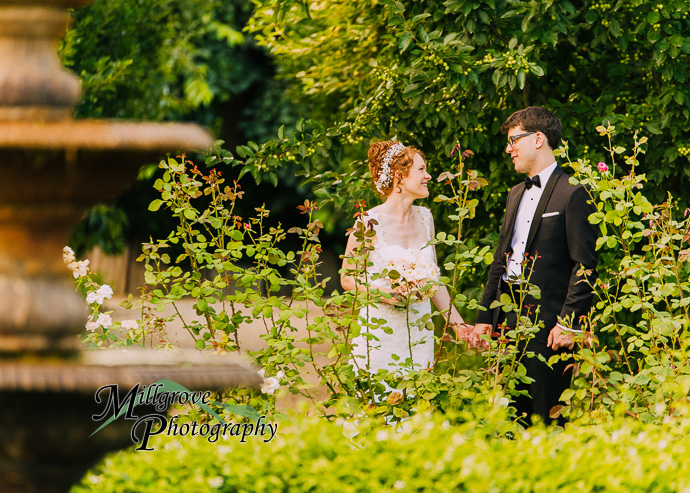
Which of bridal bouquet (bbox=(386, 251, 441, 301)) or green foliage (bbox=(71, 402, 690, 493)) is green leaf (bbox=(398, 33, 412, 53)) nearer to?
bridal bouquet (bbox=(386, 251, 441, 301))

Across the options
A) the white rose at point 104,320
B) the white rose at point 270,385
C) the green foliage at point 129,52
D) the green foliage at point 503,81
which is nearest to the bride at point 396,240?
the green foliage at point 503,81

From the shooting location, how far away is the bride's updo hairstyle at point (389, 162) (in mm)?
5605

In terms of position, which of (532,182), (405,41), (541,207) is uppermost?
(405,41)

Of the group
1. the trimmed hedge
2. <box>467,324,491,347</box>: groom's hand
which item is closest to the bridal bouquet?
<box>467,324,491,347</box>: groom's hand

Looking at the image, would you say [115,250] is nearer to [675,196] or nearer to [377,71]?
[377,71]

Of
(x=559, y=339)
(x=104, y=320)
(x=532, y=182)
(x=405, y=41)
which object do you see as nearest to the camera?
(x=104, y=320)

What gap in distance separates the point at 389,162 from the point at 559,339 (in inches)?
63.6

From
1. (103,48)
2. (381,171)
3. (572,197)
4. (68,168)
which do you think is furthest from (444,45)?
(103,48)

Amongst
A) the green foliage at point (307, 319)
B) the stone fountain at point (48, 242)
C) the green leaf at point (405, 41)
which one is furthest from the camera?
the green leaf at point (405, 41)

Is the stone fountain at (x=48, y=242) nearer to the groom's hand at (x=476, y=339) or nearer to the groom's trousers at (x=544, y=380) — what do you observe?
the groom's hand at (x=476, y=339)

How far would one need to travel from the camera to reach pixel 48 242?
9.07ft

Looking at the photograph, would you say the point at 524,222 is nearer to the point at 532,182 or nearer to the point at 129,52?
→ the point at 532,182

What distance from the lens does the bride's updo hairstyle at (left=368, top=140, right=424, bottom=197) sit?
221 inches

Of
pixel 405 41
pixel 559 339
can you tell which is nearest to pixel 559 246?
pixel 559 339
